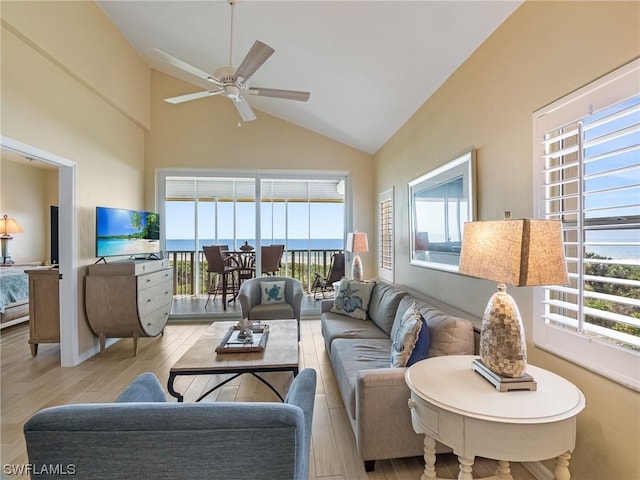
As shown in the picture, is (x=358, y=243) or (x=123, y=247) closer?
(x=123, y=247)

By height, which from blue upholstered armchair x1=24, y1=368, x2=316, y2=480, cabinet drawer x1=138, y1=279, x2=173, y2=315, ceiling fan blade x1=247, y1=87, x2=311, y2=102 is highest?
ceiling fan blade x1=247, y1=87, x2=311, y2=102

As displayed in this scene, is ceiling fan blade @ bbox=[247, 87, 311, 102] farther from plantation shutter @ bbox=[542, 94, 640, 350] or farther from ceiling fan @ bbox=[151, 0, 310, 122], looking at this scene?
plantation shutter @ bbox=[542, 94, 640, 350]

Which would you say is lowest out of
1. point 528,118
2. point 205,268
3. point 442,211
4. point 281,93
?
point 205,268

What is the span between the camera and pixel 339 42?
284 cm

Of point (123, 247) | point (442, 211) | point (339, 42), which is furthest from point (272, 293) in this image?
point (339, 42)

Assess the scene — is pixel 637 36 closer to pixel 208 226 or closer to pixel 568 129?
pixel 568 129

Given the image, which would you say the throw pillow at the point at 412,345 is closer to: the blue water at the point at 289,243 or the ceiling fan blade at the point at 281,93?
the ceiling fan blade at the point at 281,93

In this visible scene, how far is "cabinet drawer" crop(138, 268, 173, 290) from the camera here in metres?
3.74

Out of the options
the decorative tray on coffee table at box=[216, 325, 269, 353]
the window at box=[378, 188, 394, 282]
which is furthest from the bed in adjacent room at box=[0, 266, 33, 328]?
the window at box=[378, 188, 394, 282]

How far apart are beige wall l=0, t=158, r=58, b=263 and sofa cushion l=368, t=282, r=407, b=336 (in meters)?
6.50

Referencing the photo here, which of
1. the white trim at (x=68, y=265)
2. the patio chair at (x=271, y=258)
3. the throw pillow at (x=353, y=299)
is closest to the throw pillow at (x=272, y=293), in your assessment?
the throw pillow at (x=353, y=299)

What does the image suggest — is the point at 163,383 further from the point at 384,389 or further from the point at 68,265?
the point at 384,389

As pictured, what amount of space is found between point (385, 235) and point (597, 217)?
3.35m

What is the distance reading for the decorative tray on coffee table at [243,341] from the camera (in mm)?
2379
